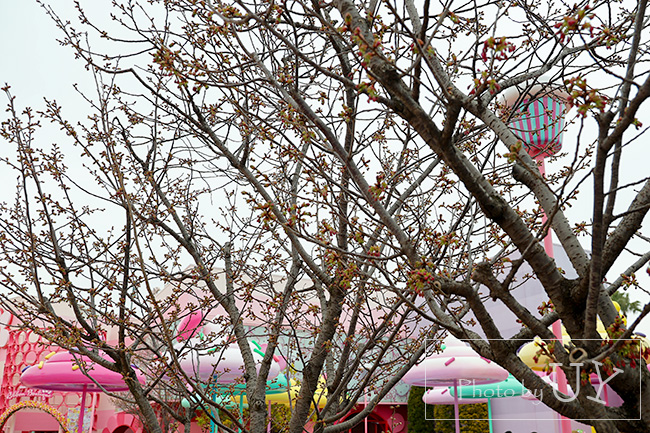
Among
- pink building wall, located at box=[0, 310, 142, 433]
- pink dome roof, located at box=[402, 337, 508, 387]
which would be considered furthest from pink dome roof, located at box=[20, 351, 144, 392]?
pink dome roof, located at box=[402, 337, 508, 387]

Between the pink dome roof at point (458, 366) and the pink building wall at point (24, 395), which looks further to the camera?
the pink building wall at point (24, 395)

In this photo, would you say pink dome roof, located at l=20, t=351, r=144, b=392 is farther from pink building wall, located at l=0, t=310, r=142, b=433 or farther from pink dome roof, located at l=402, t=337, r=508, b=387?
pink dome roof, located at l=402, t=337, r=508, b=387

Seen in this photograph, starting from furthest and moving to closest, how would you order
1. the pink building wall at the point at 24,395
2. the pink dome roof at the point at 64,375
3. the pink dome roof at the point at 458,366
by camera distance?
the pink building wall at the point at 24,395 < the pink dome roof at the point at 458,366 < the pink dome roof at the point at 64,375

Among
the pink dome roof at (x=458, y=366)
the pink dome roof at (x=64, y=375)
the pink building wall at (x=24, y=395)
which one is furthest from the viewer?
the pink building wall at (x=24, y=395)

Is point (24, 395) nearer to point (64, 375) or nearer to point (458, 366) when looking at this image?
point (64, 375)

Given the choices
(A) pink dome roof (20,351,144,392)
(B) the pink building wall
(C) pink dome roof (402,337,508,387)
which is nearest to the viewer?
(A) pink dome roof (20,351,144,392)

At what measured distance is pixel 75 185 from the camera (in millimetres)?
4066

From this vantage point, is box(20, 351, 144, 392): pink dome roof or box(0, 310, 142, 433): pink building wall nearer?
box(20, 351, 144, 392): pink dome roof

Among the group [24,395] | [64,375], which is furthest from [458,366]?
[24,395]

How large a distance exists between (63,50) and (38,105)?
1.50ft

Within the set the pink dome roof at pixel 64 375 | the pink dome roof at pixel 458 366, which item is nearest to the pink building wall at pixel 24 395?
the pink dome roof at pixel 64 375

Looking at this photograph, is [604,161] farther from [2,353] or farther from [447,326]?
[2,353]

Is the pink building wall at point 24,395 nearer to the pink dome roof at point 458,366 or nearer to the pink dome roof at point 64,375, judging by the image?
the pink dome roof at point 64,375

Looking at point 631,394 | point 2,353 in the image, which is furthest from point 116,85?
point 2,353
